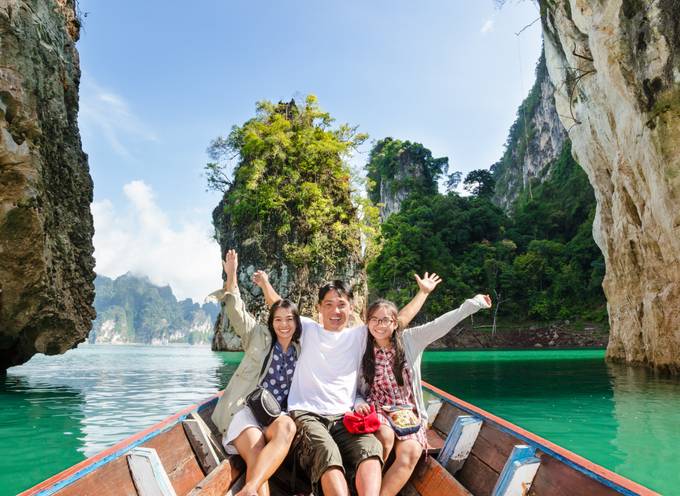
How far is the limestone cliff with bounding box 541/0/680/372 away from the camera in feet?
38.6

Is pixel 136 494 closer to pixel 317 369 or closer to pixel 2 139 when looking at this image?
pixel 317 369

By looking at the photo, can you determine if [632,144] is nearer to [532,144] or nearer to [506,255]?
[506,255]

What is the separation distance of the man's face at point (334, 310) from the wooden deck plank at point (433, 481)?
1152mm

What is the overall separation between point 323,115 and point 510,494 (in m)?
26.9

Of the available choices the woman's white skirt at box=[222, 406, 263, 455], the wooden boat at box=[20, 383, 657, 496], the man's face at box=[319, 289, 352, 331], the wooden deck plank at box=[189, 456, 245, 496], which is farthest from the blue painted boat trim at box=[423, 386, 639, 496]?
the wooden deck plank at box=[189, 456, 245, 496]

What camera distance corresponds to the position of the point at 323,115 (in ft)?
91.6

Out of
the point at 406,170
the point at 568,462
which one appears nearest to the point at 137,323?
the point at 406,170

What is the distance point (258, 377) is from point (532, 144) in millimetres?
68312

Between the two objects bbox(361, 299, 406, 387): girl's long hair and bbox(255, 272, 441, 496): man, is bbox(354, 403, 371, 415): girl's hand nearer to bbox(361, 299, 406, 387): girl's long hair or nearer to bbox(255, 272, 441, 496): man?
bbox(255, 272, 441, 496): man

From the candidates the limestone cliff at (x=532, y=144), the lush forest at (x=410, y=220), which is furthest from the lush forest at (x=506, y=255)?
the limestone cliff at (x=532, y=144)

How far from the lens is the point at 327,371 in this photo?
11.5ft

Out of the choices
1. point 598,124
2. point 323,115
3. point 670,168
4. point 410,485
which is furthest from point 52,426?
point 323,115

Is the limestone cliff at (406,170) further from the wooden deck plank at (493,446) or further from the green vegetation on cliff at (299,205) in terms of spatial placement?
the wooden deck plank at (493,446)

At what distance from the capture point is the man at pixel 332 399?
290cm
